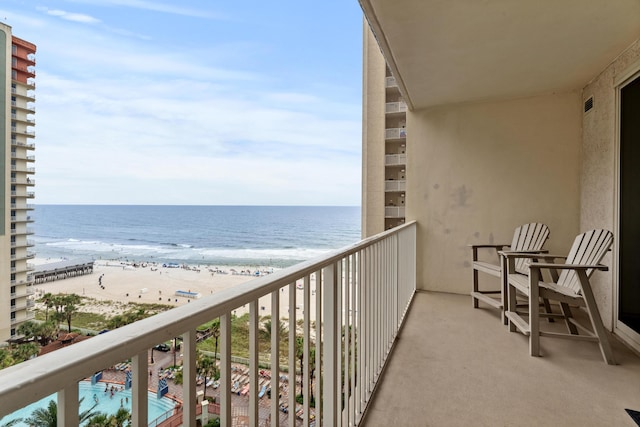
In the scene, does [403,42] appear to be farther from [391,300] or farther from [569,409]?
[569,409]

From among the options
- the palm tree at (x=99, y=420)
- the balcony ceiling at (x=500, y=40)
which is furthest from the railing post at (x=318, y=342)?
the balcony ceiling at (x=500, y=40)

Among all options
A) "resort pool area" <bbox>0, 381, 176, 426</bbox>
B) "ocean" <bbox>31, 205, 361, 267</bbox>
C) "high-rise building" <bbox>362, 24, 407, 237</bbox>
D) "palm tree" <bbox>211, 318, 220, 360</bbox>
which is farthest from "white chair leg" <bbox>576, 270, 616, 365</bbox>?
"ocean" <bbox>31, 205, 361, 267</bbox>

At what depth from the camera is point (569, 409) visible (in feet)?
5.39

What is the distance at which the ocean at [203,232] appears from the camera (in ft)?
51.4

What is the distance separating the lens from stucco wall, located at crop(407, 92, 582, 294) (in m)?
3.42

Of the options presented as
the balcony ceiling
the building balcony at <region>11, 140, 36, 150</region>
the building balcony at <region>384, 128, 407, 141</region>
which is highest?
the building balcony at <region>384, 128, 407, 141</region>

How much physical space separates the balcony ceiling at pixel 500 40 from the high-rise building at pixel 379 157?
8655 mm

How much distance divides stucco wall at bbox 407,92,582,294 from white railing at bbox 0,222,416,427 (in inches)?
69.3

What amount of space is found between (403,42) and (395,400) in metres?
2.32

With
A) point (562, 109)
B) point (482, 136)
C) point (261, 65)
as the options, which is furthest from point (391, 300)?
point (261, 65)

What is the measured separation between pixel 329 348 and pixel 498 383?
1.27m

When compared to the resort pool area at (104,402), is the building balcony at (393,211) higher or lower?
higher

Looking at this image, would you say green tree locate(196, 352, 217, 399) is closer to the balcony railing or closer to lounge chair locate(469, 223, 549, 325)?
lounge chair locate(469, 223, 549, 325)

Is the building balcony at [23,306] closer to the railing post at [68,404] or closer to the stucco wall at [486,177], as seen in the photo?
the railing post at [68,404]
